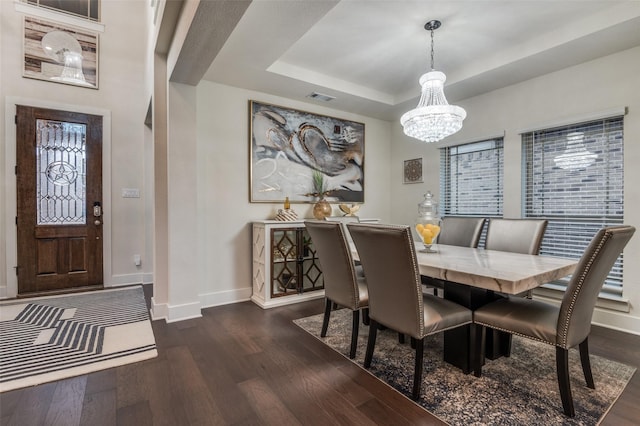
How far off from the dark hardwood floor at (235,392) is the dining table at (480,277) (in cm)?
59

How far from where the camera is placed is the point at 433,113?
2633 mm

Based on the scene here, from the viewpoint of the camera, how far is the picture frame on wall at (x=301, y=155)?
371 cm

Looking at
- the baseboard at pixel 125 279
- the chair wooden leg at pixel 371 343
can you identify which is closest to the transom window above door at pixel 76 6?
the baseboard at pixel 125 279

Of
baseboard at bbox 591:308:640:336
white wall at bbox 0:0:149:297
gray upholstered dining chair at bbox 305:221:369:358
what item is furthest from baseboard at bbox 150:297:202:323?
baseboard at bbox 591:308:640:336

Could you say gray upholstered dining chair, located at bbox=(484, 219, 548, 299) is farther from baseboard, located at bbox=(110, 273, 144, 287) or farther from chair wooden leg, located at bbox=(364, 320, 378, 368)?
baseboard, located at bbox=(110, 273, 144, 287)

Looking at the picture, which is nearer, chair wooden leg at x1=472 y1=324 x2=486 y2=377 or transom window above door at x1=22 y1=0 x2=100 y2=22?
chair wooden leg at x1=472 y1=324 x2=486 y2=377

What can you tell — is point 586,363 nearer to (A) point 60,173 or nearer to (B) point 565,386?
(B) point 565,386

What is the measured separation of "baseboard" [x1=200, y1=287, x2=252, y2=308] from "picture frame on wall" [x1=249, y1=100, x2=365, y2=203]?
3.58ft

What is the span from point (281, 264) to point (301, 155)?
4.75 ft

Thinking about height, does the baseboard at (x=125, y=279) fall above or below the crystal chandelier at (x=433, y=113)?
below

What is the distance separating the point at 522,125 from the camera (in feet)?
11.2

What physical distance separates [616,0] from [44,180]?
5.96 m

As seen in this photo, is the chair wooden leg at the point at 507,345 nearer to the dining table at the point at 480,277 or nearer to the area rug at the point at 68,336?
the dining table at the point at 480,277

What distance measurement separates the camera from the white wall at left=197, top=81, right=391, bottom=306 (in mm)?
3371
